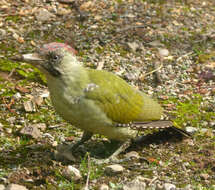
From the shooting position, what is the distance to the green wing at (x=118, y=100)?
4645 millimetres

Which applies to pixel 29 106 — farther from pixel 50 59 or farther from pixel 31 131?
pixel 50 59

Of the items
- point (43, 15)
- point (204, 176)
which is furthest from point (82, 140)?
point (43, 15)

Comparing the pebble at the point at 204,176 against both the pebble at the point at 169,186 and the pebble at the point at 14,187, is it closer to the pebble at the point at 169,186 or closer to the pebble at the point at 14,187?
the pebble at the point at 169,186

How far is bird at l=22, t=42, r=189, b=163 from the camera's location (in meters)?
4.40

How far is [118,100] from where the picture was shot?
4828mm

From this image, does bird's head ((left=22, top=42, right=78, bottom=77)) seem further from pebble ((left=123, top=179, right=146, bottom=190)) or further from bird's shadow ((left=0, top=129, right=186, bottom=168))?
pebble ((left=123, top=179, right=146, bottom=190))

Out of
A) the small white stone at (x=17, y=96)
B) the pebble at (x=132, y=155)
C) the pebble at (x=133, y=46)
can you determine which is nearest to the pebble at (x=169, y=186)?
the pebble at (x=132, y=155)

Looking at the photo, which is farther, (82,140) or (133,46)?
(133,46)

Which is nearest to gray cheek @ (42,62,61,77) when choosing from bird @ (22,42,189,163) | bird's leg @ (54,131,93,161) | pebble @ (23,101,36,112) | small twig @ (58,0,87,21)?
bird @ (22,42,189,163)

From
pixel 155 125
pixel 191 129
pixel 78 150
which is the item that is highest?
pixel 155 125

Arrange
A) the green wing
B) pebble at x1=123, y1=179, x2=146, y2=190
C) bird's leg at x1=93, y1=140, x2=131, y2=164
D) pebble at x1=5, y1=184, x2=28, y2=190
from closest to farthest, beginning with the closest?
pebble at x1=5, y1=184, x2=28, y2=190
pebble at x1=123, y1=179, x2=146, y2=190
the green wing
bird's leg at x1=93, y1=140, x2=131, y2=164

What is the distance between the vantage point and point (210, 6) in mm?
9141

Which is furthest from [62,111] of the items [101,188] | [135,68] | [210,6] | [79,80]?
[210,6]

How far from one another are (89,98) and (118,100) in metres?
0.45
